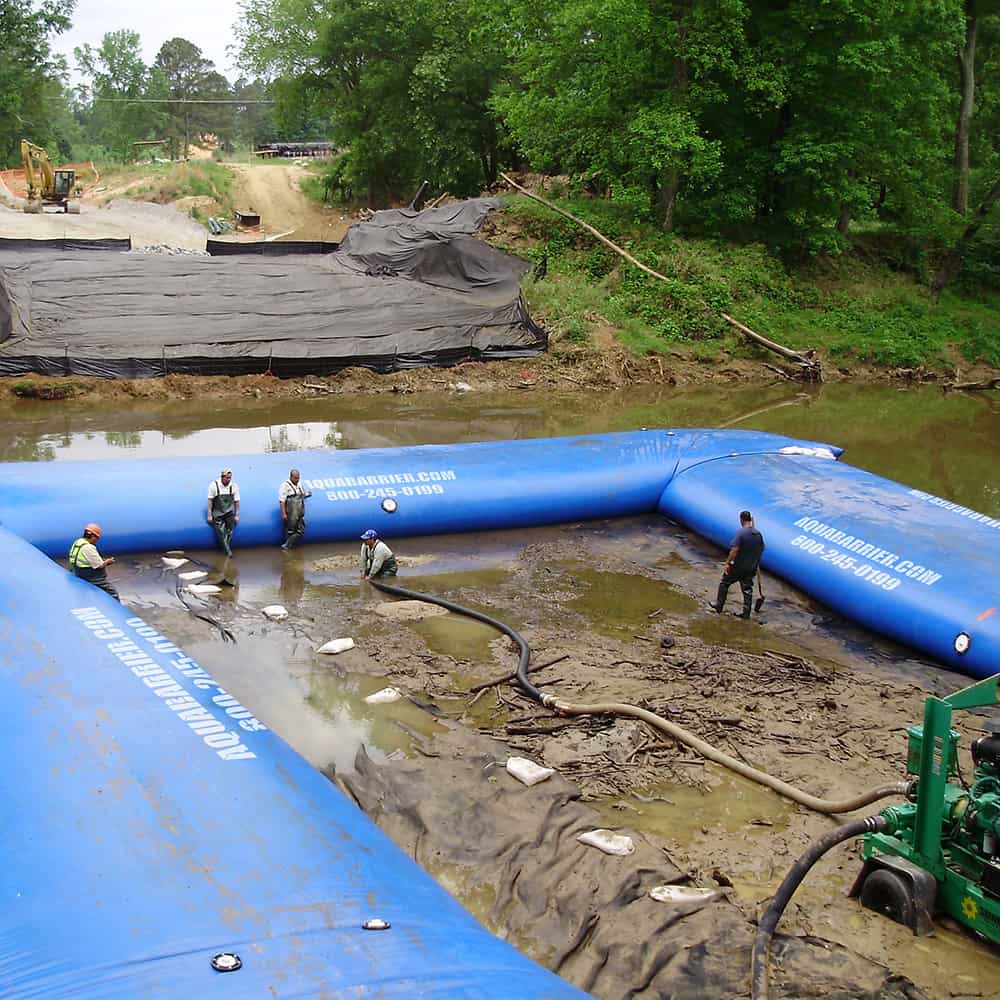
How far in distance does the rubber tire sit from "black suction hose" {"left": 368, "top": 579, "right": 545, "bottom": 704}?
3.17 metres

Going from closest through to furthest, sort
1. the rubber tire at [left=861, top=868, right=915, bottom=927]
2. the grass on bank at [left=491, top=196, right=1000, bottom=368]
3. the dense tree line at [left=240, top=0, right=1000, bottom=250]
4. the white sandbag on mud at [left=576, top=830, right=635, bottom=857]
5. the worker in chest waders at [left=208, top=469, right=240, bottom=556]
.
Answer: the rubber tire at [left=861, top=868, right=915, bottom=927]
the white sandbag on mud at [left=576, top=830, right=635, bottom=857]
the worker in chest waders at [left=208, top=469, right=240, bottom=556]
the grass on bank at [left=491, top=196, right=1000, bottom=368]
the dense tree line at [left=240, top=0, right=1000, bottom=250]

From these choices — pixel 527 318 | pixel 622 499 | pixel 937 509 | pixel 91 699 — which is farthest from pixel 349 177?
pixel 91 699

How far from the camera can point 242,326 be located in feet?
71.1

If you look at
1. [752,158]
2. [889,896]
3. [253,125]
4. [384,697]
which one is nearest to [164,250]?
[752,158]

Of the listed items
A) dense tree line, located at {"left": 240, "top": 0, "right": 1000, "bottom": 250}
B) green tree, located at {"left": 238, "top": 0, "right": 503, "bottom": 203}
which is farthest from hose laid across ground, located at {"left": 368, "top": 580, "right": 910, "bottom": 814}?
green tree, located at {"left": 238, "top": 0, "right": 503, "bottom": 203}

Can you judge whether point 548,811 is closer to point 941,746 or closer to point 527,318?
point 941,746

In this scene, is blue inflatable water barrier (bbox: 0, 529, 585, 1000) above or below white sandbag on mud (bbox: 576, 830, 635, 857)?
above

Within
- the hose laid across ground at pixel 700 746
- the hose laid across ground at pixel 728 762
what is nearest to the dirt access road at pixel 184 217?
the hose laid across ground at pixel 700 746

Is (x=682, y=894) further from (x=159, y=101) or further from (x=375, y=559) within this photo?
(x=159, y=101)

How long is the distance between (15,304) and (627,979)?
19039 mm

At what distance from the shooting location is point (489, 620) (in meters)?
10.5

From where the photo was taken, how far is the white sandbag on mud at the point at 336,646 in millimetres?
9789

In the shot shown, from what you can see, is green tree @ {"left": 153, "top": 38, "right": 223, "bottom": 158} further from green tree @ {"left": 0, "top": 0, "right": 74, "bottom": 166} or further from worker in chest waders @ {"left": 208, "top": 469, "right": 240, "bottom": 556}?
worker in chest waders @ {"left": 208, "top": 469, "right": 240, "bottom": 556}

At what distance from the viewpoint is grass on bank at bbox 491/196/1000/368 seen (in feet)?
84.8
